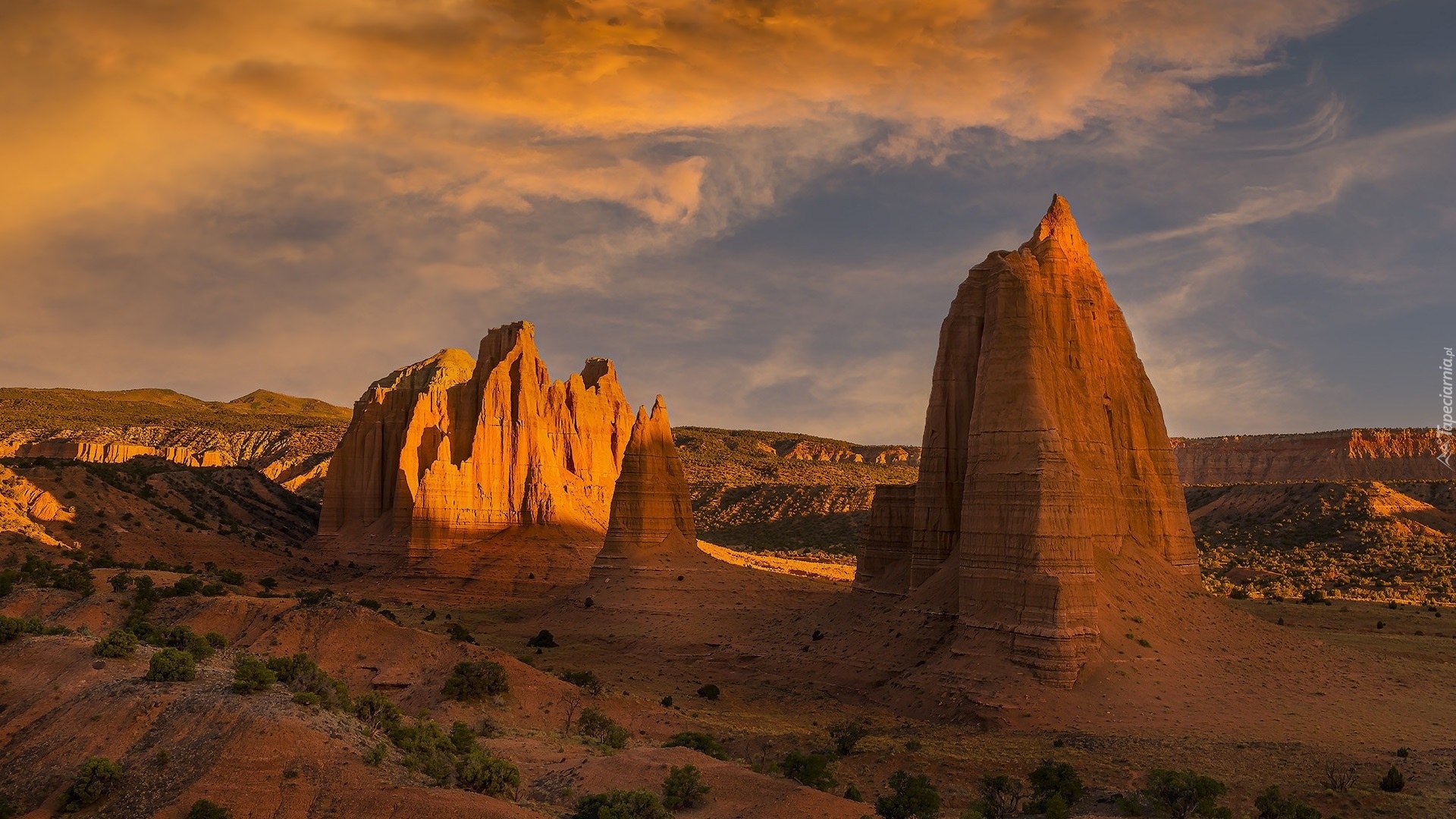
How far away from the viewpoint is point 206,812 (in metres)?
13.0

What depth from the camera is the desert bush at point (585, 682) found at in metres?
27.2

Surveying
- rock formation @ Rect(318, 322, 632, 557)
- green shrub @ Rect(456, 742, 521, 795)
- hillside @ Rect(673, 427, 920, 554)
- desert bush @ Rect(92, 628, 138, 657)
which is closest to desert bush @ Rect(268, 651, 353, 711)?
desert bush @ Rect(92, 628, 138, 657)

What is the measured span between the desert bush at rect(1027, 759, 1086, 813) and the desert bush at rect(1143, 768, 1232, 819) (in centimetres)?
140

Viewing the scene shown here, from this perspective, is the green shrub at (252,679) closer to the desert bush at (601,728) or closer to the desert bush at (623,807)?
the desert bush at (623,807)

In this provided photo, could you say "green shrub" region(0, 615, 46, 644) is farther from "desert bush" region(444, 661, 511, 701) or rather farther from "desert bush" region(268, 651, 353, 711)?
"desert bush" region(444, 661, 511, 701)

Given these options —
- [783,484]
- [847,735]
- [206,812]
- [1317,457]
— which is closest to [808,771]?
[847,735]

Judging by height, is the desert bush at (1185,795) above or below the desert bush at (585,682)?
above

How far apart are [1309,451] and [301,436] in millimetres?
151949

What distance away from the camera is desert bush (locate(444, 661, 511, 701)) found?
81.8 feet

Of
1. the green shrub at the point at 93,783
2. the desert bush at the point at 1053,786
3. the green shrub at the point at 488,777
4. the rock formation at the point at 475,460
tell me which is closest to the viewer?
the green shrub at the point at 93,783

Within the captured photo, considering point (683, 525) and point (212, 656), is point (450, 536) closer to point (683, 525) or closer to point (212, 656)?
point (683, 525)

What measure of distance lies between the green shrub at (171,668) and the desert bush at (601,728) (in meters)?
9.34

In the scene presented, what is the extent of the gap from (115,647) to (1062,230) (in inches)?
1306

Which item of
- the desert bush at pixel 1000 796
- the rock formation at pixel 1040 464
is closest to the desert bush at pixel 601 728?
the desert bush at pixel 1000 796
